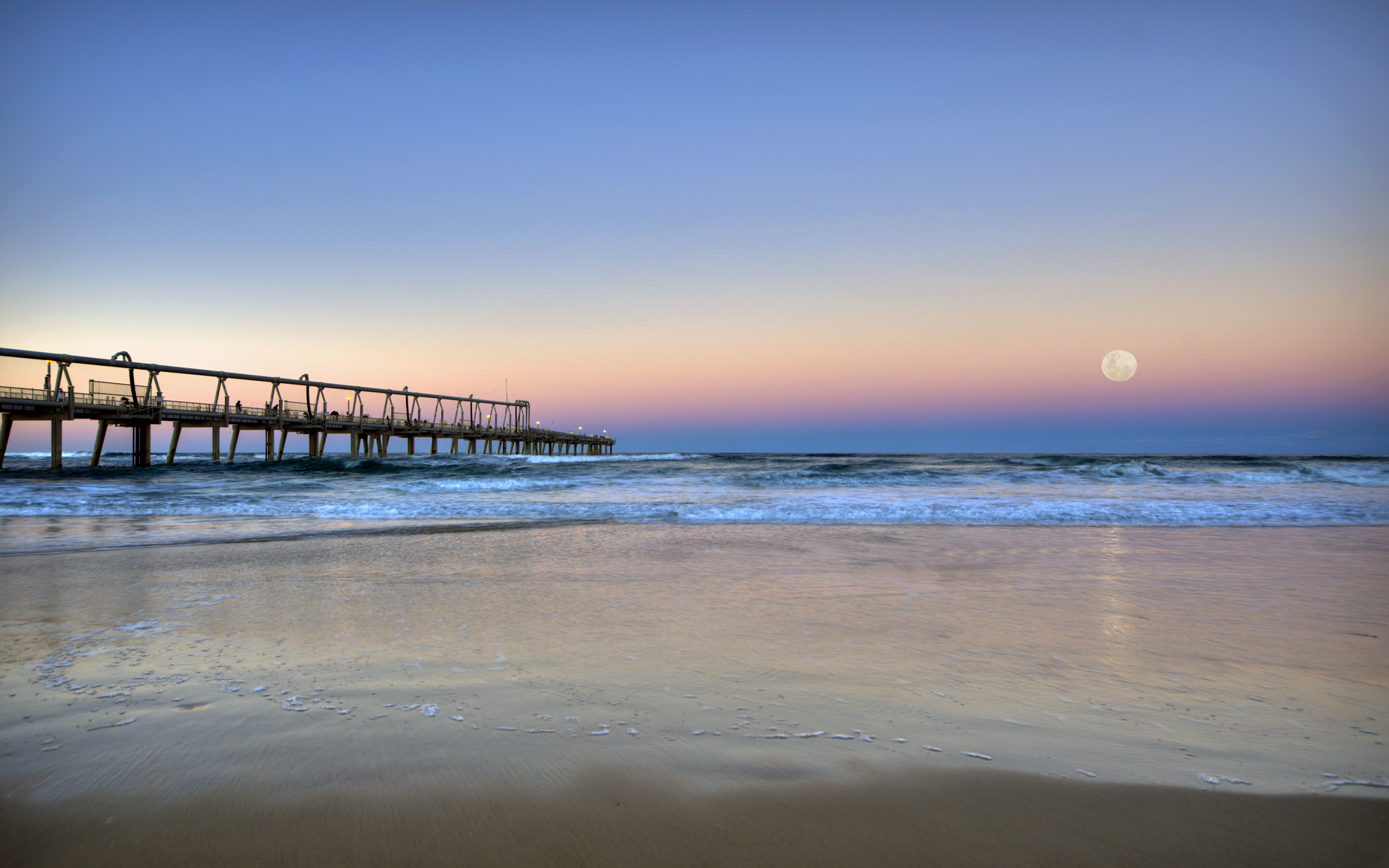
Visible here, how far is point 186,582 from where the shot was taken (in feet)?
20.2

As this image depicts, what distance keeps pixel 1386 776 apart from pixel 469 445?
71.9 meters

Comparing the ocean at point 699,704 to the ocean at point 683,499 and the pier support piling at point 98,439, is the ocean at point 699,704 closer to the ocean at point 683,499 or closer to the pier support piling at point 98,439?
the ocean at point 683,499

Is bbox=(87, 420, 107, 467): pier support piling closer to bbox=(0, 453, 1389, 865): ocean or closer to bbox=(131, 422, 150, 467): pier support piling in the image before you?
bbox=(131, 422, 150, 467): pier support piling

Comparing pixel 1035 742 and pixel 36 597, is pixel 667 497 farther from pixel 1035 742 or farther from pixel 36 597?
pixel 1035 742

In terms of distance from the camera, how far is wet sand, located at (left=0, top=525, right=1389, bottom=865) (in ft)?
6.83

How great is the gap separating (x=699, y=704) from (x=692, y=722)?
9.2 inches

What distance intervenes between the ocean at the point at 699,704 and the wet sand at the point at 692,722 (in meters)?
0.02

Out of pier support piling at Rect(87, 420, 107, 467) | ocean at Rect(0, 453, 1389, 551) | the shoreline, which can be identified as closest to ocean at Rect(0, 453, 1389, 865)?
the shoreline

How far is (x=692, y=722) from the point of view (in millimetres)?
2936

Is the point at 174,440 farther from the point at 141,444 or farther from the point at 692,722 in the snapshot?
the point at 692,722

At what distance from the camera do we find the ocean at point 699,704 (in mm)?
2121

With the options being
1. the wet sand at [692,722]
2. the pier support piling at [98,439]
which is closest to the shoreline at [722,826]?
the wet sand at [692,722]

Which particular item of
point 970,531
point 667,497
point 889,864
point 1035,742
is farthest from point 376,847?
point 667,497

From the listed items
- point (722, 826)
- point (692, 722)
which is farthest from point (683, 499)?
point (722, 826)
